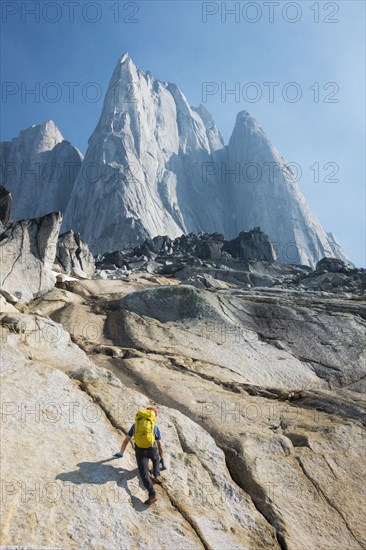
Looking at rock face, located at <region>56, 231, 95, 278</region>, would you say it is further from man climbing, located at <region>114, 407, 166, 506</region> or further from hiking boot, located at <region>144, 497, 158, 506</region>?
hiking boot, located at <region>144, 497, 158, 506</region>

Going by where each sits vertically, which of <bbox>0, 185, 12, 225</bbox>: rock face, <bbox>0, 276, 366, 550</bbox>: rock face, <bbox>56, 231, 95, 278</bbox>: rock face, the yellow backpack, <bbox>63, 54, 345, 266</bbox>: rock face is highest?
<bbox>63, 54, 345, 266</bbox>: rock face

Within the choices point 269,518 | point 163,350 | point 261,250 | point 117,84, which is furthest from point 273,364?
point 117,84

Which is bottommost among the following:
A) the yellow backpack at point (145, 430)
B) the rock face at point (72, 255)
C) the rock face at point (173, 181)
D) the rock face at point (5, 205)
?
the yellow backpack at point (145, 430)

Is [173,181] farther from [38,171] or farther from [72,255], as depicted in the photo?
[72,255]

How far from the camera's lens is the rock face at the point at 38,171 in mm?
153375

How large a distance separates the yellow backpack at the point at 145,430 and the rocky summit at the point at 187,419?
0.69 meters

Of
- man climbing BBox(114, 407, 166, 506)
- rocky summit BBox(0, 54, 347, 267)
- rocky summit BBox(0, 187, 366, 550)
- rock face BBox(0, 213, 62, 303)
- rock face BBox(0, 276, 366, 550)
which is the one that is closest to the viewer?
rock face BBox(0, 276, 366, 550)

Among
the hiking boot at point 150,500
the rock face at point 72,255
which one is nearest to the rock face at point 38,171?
the rock face at point 72,255

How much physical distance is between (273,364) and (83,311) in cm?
957

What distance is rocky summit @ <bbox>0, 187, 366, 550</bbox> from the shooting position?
8.06 meters

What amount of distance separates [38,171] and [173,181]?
4959cm

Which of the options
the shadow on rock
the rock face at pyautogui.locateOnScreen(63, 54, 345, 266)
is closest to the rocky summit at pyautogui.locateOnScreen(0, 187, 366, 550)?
the shadow on rock

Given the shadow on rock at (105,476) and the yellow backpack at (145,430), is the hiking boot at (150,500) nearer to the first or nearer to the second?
the shadow on rock at (105,476)

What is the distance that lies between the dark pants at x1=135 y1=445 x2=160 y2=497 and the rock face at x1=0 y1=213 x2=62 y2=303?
15.3 meters
